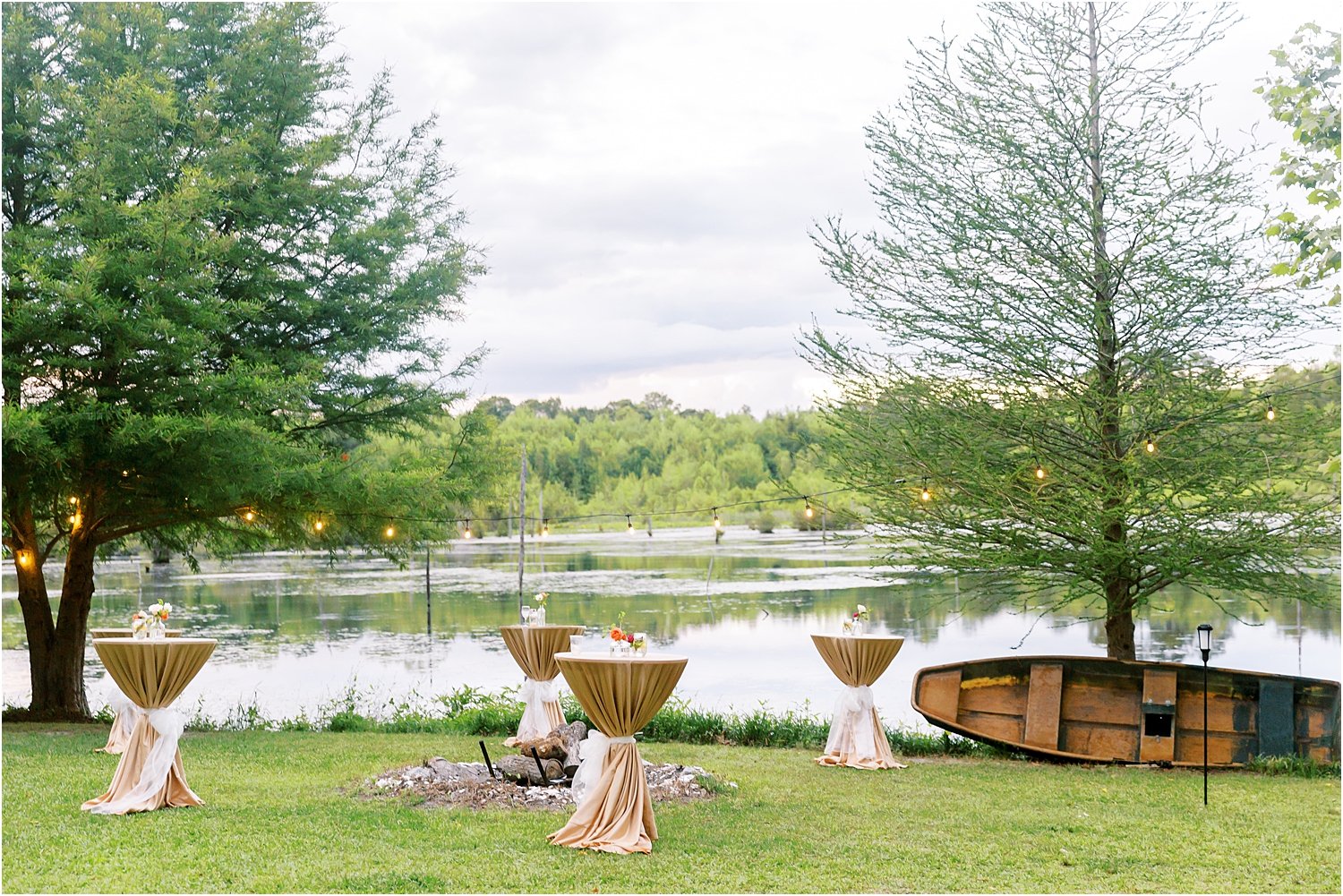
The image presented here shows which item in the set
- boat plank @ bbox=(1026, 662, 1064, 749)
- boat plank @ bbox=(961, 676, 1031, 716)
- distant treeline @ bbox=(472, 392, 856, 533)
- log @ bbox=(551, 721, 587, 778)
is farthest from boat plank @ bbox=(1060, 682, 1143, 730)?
distant treeline @ bbox=(472, 392, 856, 533)

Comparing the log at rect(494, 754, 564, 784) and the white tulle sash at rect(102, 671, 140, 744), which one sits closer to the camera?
the white tulle sash at rect(102, 671, 140, 744)

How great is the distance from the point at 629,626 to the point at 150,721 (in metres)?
19.2

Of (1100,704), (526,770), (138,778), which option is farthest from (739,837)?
(1100,704)

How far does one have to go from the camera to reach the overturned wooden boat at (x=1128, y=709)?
8.73 m

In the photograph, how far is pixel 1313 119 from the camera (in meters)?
4.73

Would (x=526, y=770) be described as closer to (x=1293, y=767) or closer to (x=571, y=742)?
(x=571, y=742)

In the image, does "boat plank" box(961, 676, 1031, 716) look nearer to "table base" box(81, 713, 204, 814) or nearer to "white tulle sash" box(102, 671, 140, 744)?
"table base" box(81, 713, 204, 814)

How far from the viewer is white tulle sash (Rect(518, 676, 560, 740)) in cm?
944

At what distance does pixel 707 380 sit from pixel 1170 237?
64820mm

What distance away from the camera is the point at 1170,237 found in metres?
9.34

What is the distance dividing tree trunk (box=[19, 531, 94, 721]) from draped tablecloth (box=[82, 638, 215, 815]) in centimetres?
598

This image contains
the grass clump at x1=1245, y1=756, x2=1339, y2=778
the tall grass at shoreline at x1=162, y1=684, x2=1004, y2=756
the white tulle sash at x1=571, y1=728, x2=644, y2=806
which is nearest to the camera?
the white tulle sash at x1=571, y1=728, x2=644, y2=806

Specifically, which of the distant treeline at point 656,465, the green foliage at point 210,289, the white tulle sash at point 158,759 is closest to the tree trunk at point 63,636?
the green foliage at point 210,289

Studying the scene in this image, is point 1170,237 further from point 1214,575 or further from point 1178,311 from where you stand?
point 1214,575
